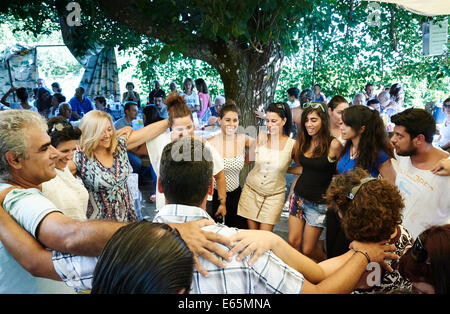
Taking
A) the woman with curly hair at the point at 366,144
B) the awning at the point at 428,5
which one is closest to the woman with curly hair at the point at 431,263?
the woman with curly hair at the point at 366,144

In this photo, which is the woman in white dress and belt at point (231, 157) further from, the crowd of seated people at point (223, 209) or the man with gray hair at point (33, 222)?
the man with gray hair at point (33, 222)

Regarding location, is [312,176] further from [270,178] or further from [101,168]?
[101,168]

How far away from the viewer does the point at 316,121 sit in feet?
9.14

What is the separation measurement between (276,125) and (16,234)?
2.26 meters

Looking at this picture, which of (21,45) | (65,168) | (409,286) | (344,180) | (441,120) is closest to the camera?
(409,286)

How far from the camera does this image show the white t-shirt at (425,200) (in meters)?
1.91

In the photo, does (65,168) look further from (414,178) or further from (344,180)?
(414,178)

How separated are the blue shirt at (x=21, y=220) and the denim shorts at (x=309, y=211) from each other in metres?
1.99

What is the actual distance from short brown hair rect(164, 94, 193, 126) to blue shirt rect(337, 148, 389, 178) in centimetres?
122

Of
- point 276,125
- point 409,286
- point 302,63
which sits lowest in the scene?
point 409,286

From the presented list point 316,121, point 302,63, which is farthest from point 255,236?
point 302,63

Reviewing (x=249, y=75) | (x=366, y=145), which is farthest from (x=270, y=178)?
(x=249, y=75)

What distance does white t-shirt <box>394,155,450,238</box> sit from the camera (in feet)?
6.26
